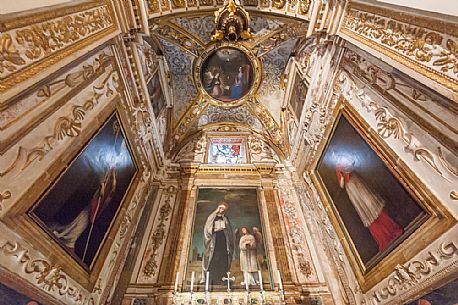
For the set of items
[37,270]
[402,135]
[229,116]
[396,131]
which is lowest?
[37,270]

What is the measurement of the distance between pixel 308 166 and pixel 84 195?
5.47 metres

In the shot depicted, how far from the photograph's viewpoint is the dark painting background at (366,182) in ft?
11.2

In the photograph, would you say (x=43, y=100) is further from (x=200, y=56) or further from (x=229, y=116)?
(x=229, y=116)

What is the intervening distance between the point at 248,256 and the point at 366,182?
9.98ft

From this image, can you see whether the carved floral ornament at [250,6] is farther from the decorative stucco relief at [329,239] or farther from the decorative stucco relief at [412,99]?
the decorative stucco relief at [329,239]

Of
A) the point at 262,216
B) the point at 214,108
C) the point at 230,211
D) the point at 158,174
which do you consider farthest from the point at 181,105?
the point at 262,216

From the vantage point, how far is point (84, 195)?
3920mm

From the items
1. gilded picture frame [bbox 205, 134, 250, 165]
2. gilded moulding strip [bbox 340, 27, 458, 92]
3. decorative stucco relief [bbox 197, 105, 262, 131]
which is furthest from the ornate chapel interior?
decorative stucco relief [bbox 197, 105, 262, 131]

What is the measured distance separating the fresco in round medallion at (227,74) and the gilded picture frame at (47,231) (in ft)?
12.5

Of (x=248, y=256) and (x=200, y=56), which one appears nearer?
(x=248, y=256)

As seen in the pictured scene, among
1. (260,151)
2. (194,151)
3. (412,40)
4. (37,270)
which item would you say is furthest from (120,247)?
(412,40)

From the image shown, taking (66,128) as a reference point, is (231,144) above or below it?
above

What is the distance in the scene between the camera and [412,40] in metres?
3.14

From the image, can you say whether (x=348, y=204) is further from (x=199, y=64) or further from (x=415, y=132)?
(x=199, y=64)
